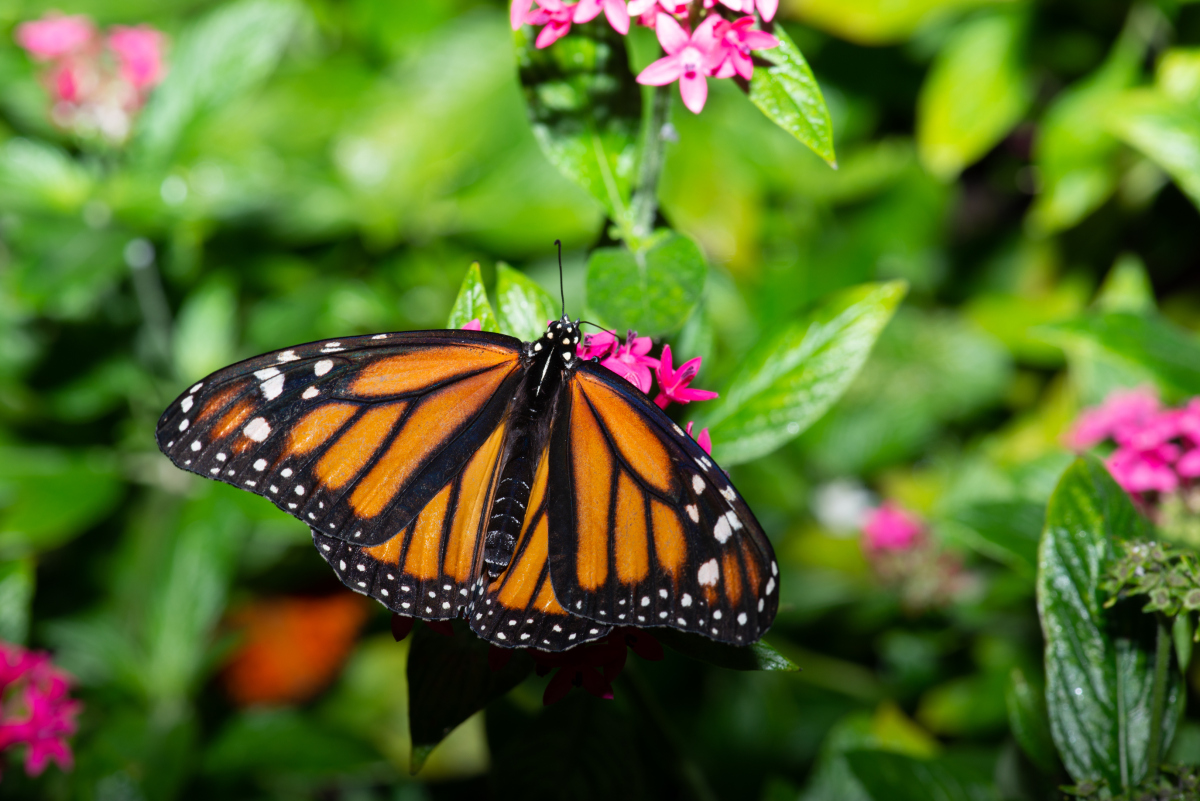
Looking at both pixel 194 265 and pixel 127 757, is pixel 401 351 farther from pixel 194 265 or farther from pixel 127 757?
pixel 194 265

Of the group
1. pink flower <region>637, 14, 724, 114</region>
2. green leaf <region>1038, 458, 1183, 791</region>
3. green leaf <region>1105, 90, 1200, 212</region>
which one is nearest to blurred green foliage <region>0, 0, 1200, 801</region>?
green leaf <region>1105, 90, 1200, 212</region>

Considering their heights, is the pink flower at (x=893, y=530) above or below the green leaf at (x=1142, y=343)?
below

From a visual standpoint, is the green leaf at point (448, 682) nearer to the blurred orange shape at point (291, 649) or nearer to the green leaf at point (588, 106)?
the green leaf at point (588, 106)

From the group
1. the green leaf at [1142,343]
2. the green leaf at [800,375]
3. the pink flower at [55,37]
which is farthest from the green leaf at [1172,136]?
the pink flower at [55,37]

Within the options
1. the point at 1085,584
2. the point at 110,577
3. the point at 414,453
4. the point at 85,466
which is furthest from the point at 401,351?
the point at 110,577

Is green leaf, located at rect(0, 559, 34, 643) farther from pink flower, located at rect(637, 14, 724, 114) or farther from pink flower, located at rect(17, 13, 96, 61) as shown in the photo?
pink flower, located at rect(637, 14, 724, 114)

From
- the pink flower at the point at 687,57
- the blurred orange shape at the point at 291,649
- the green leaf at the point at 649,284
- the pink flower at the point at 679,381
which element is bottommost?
the blurred orange shape at the point at 291,649
